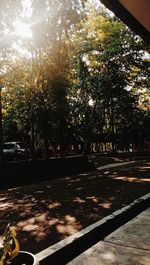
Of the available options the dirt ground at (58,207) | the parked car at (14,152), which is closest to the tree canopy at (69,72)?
the parked car at (14,152)

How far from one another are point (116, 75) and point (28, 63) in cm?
902

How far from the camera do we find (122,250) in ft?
14.4

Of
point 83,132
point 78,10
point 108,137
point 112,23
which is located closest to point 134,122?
point 108,137

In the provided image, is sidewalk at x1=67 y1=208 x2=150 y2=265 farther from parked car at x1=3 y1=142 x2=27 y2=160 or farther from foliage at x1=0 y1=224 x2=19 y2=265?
parked car at x1=3 y1=142 x2=27 y2=160

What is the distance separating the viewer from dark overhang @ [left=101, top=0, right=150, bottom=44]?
3449 millimetres

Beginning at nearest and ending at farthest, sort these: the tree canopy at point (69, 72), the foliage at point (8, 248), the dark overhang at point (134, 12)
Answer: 1. the foliage at point (8, 248)
2. the dark overhang at point (134, 12)
3. the tree canopy at point (69, 72)

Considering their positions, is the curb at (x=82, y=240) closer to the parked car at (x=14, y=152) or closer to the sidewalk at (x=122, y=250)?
the sidewalk at (x=122, y=250)

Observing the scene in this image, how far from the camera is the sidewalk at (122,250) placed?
4039mm

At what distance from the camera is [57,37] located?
16.4 metres

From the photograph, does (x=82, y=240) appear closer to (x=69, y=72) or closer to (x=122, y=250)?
(x=122, y=250)

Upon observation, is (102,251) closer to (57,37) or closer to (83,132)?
(57,37)

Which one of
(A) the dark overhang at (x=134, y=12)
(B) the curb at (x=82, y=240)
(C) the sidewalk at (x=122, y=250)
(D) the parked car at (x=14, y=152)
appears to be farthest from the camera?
(D) the parked car at (x=14, y=152)

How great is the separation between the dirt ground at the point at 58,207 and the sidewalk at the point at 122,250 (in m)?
0.68

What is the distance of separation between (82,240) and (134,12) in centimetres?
344
